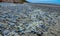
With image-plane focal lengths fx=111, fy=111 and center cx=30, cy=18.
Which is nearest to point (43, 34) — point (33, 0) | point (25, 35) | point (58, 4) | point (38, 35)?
point (38, 35)

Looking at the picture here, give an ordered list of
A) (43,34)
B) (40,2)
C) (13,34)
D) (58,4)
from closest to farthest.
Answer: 1. (13,34)
2. (43,34)
3. (58,4)
4. (40,2)

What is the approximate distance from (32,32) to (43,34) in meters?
0.09

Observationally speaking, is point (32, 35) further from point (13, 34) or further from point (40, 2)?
point (40, 2)

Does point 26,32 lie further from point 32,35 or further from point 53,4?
point 53,4

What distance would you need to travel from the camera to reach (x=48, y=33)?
84 cm

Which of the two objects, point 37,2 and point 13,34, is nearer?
point 13,34

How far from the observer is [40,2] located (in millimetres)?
3742

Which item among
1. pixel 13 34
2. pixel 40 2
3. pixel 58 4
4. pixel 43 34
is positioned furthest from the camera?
pixel 40 2

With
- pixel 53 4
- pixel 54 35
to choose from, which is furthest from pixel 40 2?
pixel 54 35

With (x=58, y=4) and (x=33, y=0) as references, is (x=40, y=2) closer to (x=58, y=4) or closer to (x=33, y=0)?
(x=33, y=0)

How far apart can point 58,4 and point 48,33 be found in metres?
2.83

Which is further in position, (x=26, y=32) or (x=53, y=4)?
(x=53, y=4)

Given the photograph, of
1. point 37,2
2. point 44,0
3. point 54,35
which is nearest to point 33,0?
point 37,2

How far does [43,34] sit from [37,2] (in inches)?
122
